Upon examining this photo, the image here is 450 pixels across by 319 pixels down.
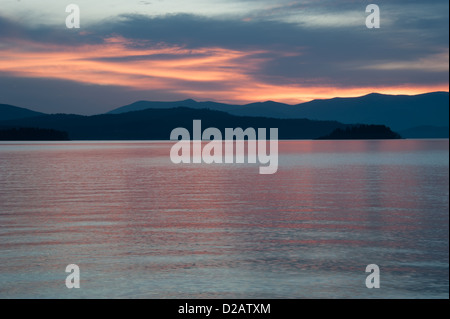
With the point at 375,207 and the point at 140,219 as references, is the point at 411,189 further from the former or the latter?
the point at 140,219

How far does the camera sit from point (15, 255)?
18.5 m

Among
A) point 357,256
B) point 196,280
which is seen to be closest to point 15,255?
point 196,280

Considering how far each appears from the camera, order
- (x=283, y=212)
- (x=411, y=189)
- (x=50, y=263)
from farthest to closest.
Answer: (x=411, y=189)
(x=283, y=212)
(x=50, y=263)

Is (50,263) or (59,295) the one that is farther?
(50,263)

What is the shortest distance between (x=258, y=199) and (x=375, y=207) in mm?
7657

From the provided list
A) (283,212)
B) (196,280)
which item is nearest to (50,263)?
(196,280)

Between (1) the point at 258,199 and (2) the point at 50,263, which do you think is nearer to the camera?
(2) the point at 50,263

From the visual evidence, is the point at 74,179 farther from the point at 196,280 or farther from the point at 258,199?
the point at 196,280

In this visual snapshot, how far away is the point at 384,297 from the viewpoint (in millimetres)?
14531
